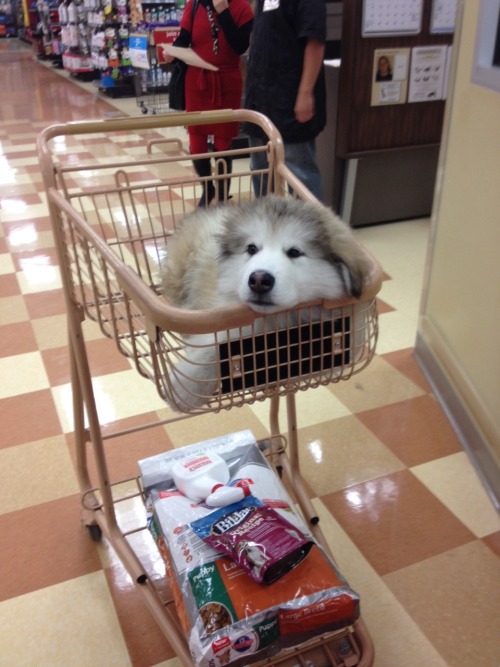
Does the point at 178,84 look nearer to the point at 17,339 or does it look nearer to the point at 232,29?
the point at 232,29

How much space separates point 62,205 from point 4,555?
3.10ft

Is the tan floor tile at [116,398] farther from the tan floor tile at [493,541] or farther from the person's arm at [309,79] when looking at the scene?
the person's arm at [309,79]

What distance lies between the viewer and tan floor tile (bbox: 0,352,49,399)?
221 cm

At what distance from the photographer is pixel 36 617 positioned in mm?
1396

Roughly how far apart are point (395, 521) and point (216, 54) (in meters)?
2.47

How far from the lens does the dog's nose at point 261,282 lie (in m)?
0.87

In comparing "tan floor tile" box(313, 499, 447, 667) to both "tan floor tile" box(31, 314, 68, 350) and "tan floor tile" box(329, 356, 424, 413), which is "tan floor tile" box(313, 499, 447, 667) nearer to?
"tan floor tile" box(329, 356, 424, 413)

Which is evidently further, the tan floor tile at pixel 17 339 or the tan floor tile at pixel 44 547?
the tan floor tile at pixel 17 339

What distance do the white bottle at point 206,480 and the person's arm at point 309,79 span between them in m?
1.88

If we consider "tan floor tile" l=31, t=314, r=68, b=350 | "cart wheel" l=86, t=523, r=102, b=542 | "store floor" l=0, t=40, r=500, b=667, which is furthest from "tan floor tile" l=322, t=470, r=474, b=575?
"tan floor tile" l=31, t=314, r=68, b=350

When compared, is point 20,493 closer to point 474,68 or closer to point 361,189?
point 474,68

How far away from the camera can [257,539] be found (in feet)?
3.77

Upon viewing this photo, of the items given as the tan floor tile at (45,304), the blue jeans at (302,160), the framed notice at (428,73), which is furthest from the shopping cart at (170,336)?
the framed notice at (428,73)

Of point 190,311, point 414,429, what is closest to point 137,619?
point 190,311
